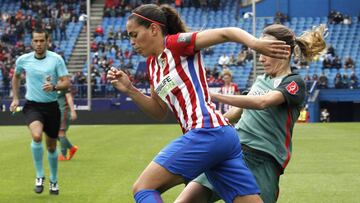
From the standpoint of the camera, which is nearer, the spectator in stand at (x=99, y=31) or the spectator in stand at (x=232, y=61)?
the spectator in stand at (x=232, y=61)

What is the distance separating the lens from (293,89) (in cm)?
595

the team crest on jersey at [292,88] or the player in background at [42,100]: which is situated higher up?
the team crest on jersey at [292,88]

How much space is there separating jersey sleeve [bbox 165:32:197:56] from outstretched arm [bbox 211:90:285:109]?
361mm

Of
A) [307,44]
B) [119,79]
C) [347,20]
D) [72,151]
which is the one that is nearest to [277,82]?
[307,44]

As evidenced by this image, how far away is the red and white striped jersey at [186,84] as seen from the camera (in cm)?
557

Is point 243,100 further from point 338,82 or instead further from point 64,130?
point 338,82

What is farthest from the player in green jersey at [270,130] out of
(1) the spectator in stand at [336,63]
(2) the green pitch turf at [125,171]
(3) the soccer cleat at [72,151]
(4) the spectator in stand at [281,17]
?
(4) the spectator in stand at [281,17]

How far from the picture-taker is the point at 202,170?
221 inches

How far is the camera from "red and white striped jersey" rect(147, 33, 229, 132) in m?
5.57

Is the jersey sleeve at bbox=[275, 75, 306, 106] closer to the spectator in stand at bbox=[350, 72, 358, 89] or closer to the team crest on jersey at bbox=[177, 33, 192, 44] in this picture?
the team crest on jersey at bbox=[177, 33, 192, 44]

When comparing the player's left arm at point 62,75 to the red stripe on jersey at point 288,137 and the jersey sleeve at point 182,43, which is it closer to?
the red stripe on jersey at point 288,137

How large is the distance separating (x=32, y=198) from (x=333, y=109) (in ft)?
110

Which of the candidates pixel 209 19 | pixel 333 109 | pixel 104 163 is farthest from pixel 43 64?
pixel 209 19

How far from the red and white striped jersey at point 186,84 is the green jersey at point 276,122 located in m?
0.51
